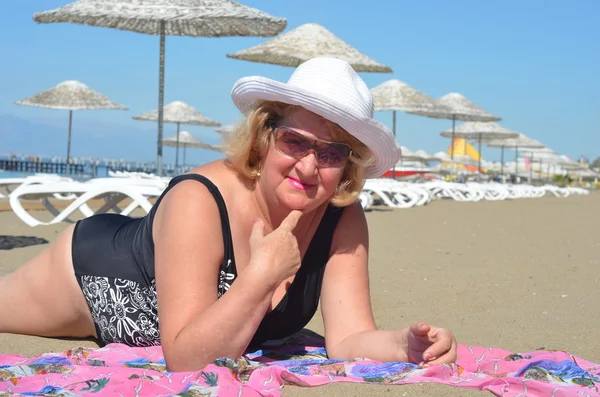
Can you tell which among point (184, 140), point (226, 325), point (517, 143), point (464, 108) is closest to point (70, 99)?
point (184, 140)

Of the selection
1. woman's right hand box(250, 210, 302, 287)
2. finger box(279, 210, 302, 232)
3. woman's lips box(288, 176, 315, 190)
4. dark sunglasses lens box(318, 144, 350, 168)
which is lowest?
woman's right hand box(250, 210, 302, 287)

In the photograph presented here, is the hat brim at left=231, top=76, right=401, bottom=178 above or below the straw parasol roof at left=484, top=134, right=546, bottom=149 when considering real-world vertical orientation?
below

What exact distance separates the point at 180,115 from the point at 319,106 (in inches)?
837

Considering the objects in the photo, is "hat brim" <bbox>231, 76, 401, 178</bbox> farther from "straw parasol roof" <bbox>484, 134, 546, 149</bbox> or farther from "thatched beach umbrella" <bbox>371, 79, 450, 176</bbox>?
"straw parasol roof" <bbox>484, 134, 546, 149</bbox>

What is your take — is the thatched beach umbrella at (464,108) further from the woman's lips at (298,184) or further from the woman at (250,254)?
the woman's lips at (298,184)

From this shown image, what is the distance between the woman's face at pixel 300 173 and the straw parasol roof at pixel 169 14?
25.0ft

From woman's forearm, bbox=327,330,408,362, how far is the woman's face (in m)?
0.43

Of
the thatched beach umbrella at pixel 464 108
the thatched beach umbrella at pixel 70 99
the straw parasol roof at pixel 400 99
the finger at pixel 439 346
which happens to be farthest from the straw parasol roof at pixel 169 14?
the thatched beach umbrella at pixel 464 108

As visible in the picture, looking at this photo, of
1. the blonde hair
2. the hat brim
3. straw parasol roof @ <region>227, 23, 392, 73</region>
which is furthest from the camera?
straw parasol roof @ <region>227, 23, 392, 73</region>

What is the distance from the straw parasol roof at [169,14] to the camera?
9.45m

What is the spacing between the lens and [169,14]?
9500mm

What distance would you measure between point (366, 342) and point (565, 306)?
1.69 m

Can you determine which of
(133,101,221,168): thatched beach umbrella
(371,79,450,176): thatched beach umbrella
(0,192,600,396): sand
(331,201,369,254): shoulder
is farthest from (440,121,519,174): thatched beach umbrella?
(331,201,369,254): shoulder

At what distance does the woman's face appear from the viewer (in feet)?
6.86
